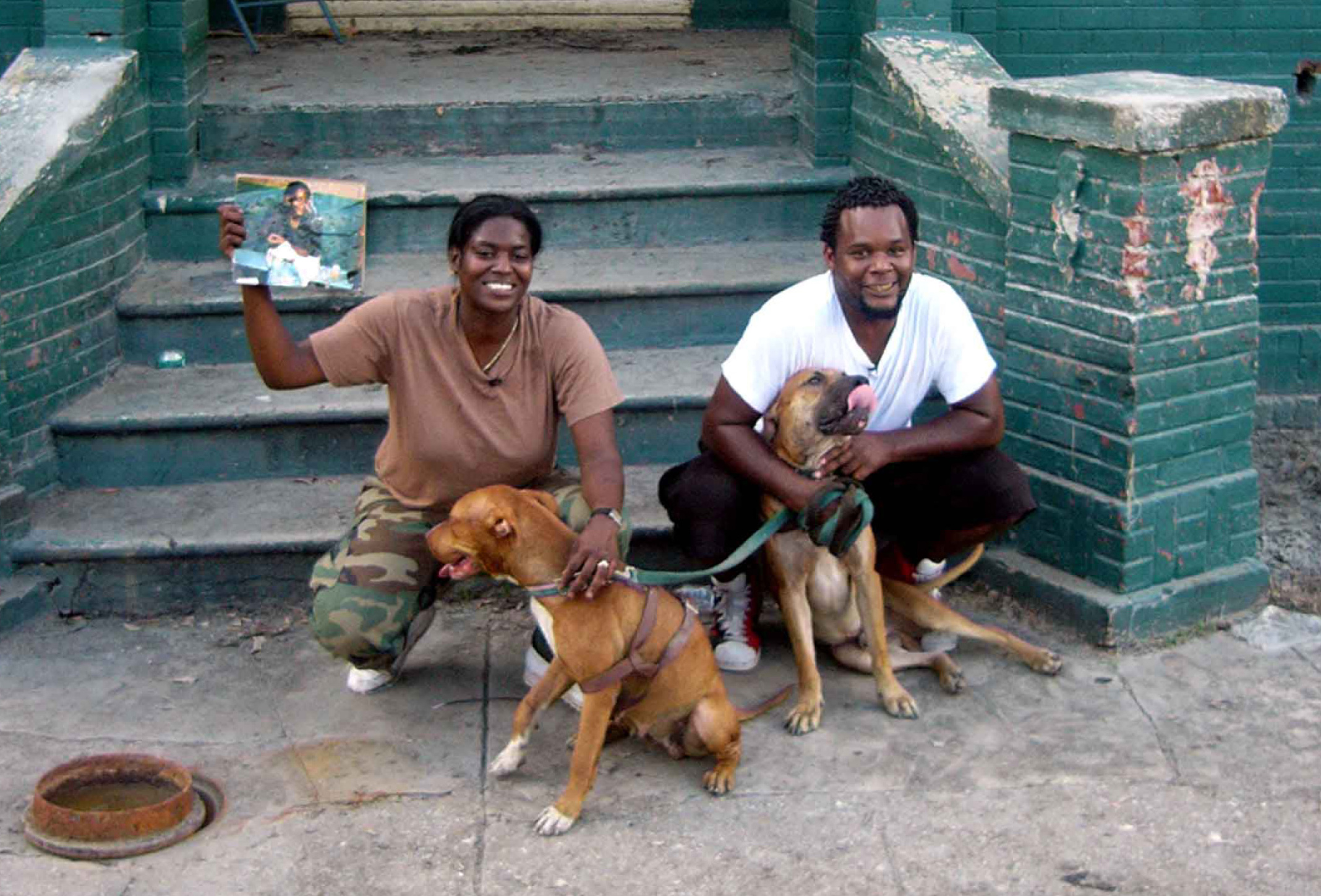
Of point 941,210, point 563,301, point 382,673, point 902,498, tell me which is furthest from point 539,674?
point 941,210

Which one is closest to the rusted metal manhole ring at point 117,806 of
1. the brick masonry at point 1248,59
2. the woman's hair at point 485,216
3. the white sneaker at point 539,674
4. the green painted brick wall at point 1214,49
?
the white sneaker at point 539,674

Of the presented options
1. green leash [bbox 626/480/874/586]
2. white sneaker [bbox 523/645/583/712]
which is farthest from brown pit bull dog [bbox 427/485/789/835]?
white sneaker [bbox 523/645/583/712]

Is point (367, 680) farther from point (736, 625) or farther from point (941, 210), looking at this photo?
point (941, 210)

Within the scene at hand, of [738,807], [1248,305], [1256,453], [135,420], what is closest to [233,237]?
[135,420]

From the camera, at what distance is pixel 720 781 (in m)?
4.44

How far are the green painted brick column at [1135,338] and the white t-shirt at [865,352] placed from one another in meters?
0.44

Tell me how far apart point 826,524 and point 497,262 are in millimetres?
1102

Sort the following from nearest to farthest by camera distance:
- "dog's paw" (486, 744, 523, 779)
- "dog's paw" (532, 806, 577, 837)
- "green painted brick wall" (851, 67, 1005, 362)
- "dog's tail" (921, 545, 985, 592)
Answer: "dog's paw" (532, 806, 577, 837) < "dog's paw" (486, 744, 523, 779) < "dog's tail" (921, 545, 985, 592) < "green painted brick wall" (851, 67, 1005, 362)

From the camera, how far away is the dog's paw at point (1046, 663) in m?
5.08

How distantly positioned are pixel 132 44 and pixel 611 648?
11.4 feet

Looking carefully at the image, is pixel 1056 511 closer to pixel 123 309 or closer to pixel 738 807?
pixel 738 807

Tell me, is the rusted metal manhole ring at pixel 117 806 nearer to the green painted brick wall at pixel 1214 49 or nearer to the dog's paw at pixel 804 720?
the dog's paw at pixel 804 720

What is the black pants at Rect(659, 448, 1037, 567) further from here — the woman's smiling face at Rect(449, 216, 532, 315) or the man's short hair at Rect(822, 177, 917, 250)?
the woman's smiling face at Rect(449, 216, 532, 315)

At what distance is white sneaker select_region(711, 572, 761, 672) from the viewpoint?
5.16m
